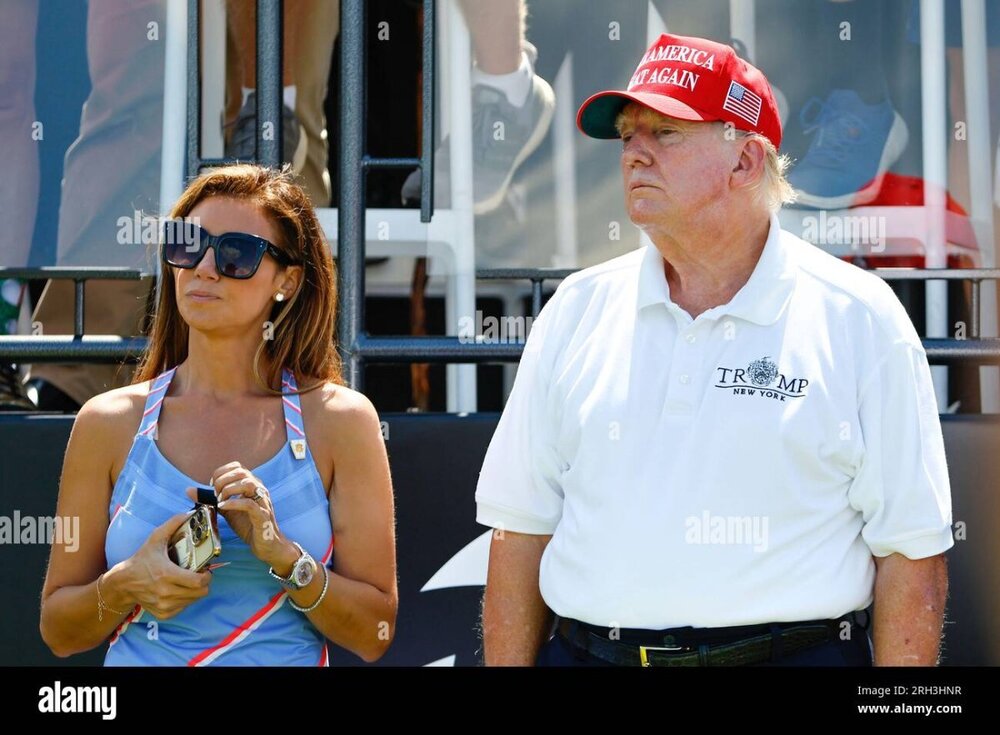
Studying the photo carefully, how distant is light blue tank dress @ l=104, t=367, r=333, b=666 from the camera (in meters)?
2.36

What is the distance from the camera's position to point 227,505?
7.29 ft

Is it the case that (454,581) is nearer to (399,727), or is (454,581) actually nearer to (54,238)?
(399,727)

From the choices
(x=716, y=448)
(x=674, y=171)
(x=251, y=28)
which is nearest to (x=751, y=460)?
(x=716, y=448)

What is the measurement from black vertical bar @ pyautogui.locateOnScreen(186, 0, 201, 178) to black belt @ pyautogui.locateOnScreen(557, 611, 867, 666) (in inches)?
63.4

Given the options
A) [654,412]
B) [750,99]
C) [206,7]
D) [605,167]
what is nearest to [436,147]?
[605,167]

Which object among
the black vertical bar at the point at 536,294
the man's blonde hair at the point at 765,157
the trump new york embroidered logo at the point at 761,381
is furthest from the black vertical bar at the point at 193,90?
the trump new york embroidered logo at the point at 761,381

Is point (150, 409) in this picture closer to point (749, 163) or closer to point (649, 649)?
point (649, 649)

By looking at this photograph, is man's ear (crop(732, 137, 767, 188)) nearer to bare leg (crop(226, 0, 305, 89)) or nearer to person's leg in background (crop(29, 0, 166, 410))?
bare leg (crop(226, 0, 305, 89))

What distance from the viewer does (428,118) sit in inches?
123

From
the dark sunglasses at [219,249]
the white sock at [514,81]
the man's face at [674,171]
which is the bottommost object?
the dark sunglasses at [219,249]

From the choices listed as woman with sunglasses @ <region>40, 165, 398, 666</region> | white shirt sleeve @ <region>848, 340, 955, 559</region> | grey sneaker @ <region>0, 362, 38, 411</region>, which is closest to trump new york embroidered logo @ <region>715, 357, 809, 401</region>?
white shirt sleeve @ <region>848, 340, 955, 559</region>

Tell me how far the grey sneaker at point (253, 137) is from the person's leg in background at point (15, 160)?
48cm

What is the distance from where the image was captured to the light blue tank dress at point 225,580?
2.36 meters

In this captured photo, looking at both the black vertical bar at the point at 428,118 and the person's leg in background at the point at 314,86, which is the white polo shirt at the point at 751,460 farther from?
the person's leg in background at the point at 314,86
